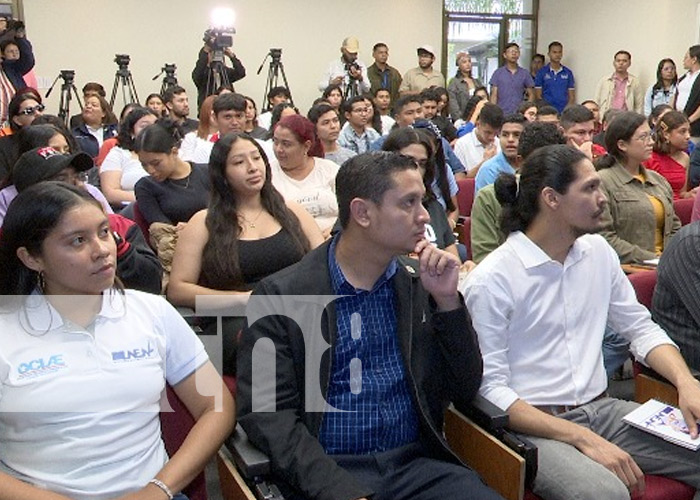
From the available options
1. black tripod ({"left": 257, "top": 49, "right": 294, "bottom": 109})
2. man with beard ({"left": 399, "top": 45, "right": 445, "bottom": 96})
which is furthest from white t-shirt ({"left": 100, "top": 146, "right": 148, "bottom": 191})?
man with beard ({"left": 399, "top": 45, "right": 445, "bottom": 96})

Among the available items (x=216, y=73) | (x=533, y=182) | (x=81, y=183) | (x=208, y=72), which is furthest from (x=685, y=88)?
(x=81, y=183)

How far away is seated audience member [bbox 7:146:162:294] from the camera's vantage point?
2.20m

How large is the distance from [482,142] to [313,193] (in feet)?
7.22

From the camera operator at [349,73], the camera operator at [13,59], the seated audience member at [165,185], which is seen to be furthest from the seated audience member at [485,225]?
the camera operator at [349,73]

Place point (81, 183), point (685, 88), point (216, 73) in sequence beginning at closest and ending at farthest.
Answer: point (81, 183), point (685, 88), point (216, 73)

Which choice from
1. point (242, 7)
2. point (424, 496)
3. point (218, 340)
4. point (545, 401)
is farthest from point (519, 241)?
point (242, 7)

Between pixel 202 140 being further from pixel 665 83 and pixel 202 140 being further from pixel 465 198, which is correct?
pixel 665 83

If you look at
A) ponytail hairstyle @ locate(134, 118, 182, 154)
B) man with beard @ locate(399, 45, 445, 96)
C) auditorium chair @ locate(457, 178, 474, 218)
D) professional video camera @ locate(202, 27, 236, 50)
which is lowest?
auditorium chair @ locate(457, 178, 474, 218)

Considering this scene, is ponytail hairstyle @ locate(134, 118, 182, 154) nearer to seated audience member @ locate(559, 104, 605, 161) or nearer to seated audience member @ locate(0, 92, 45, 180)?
seated audience member @ locate(0, 92, 45, 180)

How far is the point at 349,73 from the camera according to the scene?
27.5 feet

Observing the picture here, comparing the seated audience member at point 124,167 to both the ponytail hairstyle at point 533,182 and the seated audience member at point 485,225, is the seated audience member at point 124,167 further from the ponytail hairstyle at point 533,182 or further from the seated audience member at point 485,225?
the ponytail hairstyle at point 533,182

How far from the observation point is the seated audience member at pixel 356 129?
5.43m

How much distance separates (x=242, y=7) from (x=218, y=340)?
7748 mm

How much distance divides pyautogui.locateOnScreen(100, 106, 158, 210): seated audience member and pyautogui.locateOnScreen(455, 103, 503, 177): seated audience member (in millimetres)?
2202
